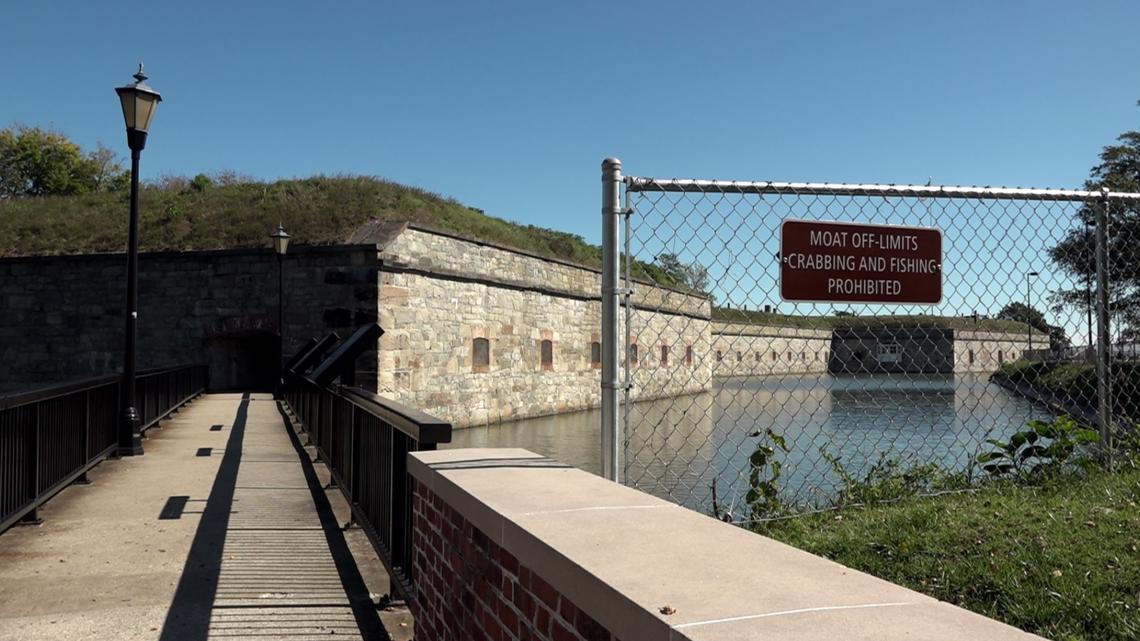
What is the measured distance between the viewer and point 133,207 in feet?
33.6

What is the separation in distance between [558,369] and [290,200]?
9.01 meters

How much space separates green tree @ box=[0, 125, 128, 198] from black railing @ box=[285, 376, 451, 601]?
178ft

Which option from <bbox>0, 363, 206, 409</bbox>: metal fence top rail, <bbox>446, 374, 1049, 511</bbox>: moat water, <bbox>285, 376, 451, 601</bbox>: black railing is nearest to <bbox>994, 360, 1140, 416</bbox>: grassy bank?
<bbox>446, 374, 1049, 511</bbox>: moat water

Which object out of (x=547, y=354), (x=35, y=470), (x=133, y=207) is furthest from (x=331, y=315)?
(x=35, y=470)

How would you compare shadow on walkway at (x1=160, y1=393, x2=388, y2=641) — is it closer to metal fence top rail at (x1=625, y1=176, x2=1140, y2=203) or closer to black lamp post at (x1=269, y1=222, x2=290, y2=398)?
metal fence top rail at (x1=625, y1=176, x2=1140, y2=203)

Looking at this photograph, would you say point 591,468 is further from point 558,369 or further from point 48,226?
point 48,226

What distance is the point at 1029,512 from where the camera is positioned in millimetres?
4508

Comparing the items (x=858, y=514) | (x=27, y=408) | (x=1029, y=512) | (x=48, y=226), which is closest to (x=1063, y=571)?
(x=1029, y=512)

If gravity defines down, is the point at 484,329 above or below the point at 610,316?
above

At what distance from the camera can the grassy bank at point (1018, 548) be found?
3.25 meters

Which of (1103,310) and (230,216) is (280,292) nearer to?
(230,216)

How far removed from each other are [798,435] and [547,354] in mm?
14902

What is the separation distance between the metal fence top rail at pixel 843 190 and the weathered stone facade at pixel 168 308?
16.9 meters

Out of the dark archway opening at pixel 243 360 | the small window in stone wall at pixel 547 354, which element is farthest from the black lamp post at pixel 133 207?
the small window in stone wall at pixel 547 354
